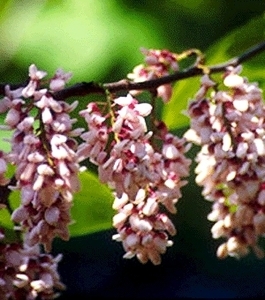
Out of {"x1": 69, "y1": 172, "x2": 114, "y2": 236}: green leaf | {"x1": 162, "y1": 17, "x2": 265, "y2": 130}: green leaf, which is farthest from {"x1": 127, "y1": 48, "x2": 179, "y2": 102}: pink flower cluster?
{"x1": 69, "y1": 172, "x2": 114, "y2": 236}: green leaf

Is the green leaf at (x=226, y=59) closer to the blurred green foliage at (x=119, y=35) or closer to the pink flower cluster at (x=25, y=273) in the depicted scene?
the blurred green foliage at (x=119, y=35)

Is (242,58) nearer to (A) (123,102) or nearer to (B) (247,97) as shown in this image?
(B) (247,97)

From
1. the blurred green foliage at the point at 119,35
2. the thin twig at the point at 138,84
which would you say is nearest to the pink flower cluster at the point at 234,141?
the thin twig at the point at 138,84

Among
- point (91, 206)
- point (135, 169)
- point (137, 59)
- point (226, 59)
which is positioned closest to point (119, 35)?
point (137, 59)

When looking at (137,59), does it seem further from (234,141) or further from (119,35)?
(234,141)

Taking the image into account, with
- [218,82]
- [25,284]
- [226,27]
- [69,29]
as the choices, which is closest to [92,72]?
[69,29]

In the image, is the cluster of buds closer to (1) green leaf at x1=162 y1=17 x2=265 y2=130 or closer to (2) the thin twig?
(2) the thin twig
